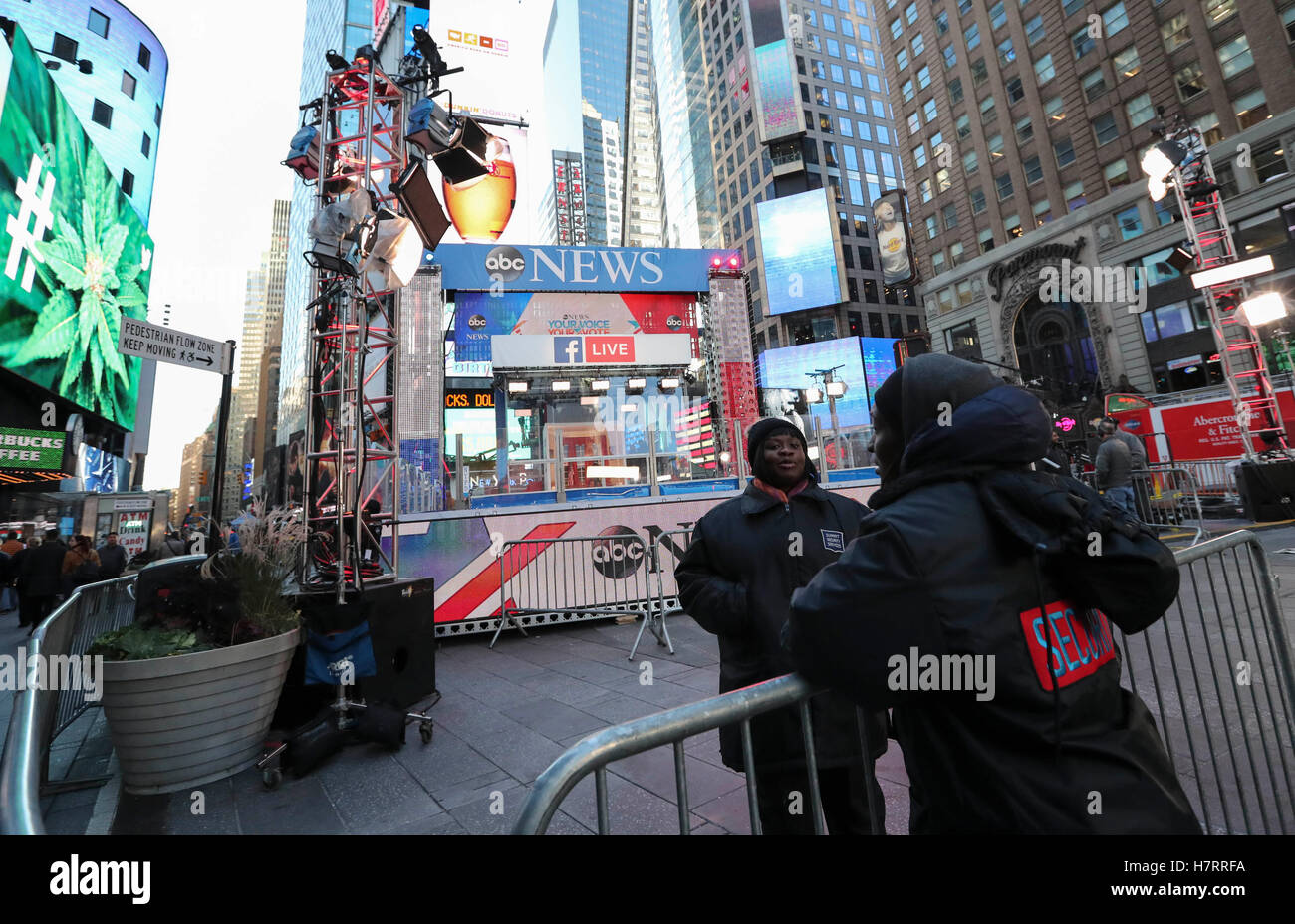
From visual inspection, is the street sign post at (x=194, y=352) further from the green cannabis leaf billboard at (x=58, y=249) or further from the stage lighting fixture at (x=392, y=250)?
the green cannabis leaf billboard at (x=58, y=249)

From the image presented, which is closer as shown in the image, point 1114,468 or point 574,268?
point 1114,468

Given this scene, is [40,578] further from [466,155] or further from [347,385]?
[466,155]

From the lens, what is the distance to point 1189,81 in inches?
1138

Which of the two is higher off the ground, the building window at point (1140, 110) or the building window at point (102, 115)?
the building window at point (102, 115)

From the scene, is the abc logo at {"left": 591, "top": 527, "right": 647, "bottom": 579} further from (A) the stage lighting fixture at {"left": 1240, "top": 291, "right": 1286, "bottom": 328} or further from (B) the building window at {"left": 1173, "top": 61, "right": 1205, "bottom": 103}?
(B) the building window at {"left": 1173, "top": 61, "right": 1205, "bottom": 103}

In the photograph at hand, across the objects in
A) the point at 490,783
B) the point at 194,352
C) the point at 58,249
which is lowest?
the point at 490,783

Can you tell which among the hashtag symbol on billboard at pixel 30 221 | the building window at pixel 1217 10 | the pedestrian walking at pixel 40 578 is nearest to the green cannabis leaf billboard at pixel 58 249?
the hashtag symbol on billboard at pixel 30 221

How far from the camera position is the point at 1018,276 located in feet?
119

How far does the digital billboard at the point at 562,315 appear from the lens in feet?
53.3

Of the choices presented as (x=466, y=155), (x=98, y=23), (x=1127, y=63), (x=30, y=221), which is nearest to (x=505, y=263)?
(x=466, y=155)

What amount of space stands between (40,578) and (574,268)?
13.9 meters

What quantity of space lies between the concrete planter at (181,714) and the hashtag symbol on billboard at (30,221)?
995 inches

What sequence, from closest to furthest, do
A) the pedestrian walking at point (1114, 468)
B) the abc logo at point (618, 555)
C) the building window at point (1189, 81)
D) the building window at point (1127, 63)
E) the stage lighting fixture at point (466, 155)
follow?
the stage lighting fixture at point (466, 155)
the abc logo at point (618, 555)
the pedestrian walking at point (1114, 468)
the building window at point (1189, 81)
the building window at point (1127, 63)

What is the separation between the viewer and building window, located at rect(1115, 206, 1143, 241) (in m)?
30.4
